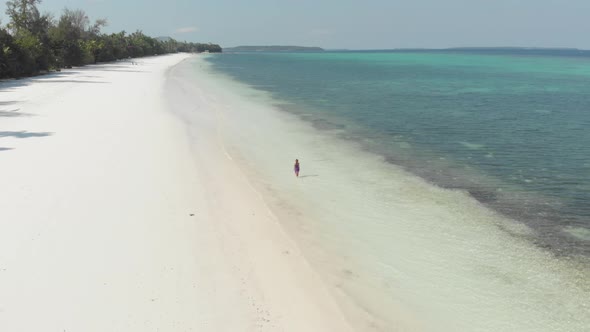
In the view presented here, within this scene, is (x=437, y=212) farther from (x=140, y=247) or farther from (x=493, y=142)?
(x=493, y=142)

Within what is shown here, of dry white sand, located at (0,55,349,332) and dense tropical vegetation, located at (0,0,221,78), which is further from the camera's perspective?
dense tropical vegetation, located at (0,0,221,78)

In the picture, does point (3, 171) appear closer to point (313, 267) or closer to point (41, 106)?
point (313, 267)

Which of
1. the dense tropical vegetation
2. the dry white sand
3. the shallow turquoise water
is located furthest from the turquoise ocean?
the dense tropical vegetation

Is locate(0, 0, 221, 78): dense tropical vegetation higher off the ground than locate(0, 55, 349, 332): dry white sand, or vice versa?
locate(0, 0, 221, 78): dense tropical vegetation

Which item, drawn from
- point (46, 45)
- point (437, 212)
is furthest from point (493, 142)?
point (46, 45)

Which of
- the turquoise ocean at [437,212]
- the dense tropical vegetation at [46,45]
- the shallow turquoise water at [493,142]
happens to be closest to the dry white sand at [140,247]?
the turquoise ocean at [437,212]

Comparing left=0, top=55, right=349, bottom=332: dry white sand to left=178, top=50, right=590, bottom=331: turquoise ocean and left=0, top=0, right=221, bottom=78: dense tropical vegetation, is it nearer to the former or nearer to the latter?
left=178, top=50, right=590, bottom=331: turquoise ocean

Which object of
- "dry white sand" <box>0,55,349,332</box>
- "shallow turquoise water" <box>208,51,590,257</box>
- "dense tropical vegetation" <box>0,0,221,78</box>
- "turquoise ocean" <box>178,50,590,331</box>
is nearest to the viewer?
"dry white sand" <box>0,55,349,332</box>

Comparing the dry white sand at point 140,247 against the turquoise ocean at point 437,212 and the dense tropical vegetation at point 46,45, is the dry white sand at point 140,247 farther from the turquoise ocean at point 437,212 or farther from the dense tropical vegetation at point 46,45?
the dense tropical vegetation at point 46,45
